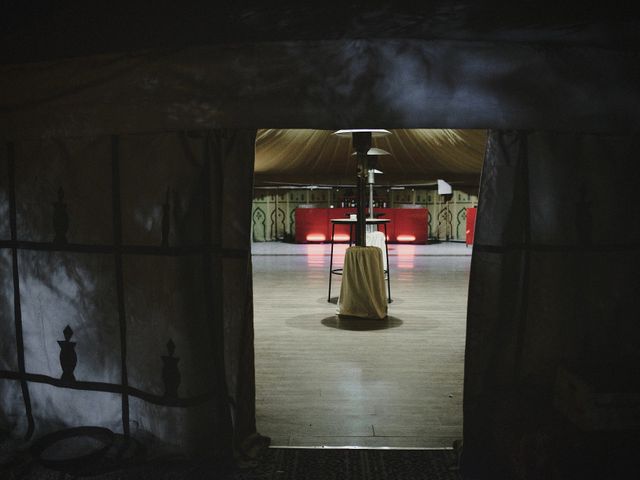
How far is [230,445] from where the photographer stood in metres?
2.45

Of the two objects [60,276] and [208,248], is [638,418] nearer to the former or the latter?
[208,248]

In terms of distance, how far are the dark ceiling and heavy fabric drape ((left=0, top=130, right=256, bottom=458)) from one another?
1.50 feet

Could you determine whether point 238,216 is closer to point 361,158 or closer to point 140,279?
point 140,279

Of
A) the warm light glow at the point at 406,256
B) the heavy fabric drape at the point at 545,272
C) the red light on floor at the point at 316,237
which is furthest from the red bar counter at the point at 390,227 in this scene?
the heavy fabric drape at the point at 545,272

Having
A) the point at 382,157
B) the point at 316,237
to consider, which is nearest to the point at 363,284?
the point at 382,157

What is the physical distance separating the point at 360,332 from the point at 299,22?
3247mm

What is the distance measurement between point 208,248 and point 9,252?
3.78 ft

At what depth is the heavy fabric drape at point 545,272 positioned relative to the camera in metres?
2.33

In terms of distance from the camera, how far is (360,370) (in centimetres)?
371

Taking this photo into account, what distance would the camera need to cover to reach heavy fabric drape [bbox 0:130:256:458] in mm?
2393

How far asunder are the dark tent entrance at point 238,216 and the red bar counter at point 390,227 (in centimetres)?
1275

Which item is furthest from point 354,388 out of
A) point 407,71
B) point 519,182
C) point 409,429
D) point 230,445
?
point 407,71

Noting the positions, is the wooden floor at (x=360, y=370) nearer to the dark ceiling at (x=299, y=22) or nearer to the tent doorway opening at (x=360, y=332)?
the tent doorway opening at (x=360, y=332)

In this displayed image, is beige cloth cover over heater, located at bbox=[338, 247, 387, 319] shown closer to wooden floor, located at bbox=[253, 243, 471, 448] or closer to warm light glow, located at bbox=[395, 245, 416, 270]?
wooden floor, located at bbox=[253, 243, 471, 448]
